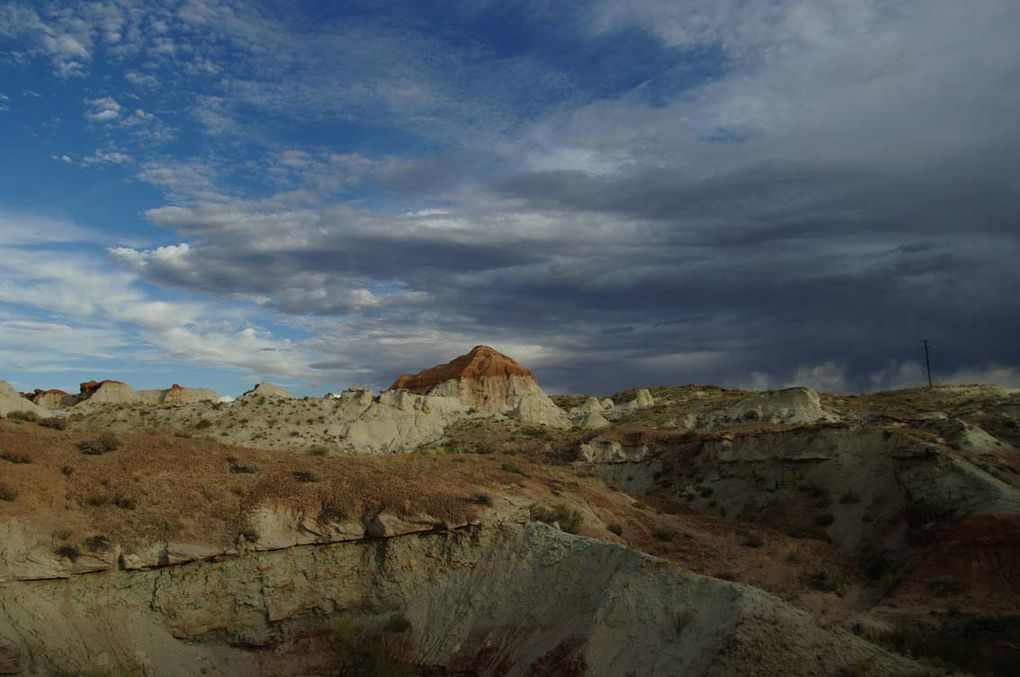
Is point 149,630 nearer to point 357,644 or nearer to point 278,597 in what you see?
point 278,597

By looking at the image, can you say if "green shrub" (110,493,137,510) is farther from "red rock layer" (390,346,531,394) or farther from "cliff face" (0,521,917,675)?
"red rock layer" (390,346,531,394)

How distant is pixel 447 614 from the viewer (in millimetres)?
19469

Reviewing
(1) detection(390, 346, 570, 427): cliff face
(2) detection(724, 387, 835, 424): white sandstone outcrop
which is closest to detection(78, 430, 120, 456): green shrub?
(2) detection(724, 387, 835, 424): white sandstone outcrop

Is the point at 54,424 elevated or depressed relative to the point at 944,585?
elevated

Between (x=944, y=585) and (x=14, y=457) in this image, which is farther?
(x=944, y=585)

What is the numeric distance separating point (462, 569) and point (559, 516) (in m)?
3.63

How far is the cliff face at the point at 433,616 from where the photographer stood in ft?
48.6

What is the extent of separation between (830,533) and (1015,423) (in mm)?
23374

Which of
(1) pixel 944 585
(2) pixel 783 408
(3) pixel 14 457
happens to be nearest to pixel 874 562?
(1) pixel 944 585

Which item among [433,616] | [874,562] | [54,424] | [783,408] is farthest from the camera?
[783,408]

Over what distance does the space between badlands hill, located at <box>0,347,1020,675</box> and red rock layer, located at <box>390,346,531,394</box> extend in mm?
54797

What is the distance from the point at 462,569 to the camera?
67.0ft

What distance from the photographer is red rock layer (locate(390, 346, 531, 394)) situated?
85.7m

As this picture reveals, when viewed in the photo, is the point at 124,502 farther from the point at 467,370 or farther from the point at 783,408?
the point at 467,370
